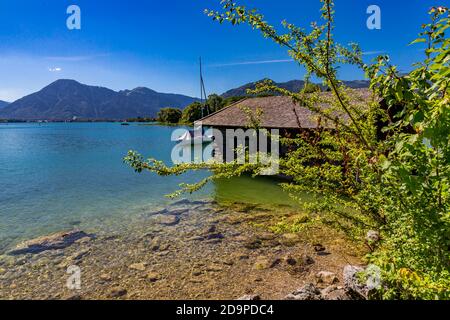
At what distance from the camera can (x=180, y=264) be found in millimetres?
7836

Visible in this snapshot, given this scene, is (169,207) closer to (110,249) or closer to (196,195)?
(196,195)

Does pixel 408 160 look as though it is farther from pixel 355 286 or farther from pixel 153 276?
pixel 153 276

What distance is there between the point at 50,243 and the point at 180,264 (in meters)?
4.64

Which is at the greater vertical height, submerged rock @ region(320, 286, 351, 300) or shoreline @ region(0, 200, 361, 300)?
submerged rock @ region(320, 286, 351, 300)

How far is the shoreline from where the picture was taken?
6.68 metres

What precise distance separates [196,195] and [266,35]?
12.2 metres

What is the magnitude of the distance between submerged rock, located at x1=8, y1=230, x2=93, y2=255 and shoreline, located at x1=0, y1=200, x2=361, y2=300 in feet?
0.89

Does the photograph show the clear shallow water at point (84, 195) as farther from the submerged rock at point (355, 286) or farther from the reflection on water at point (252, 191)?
the submerged rock at point (355, 286)

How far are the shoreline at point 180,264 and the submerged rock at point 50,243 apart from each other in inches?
10.6

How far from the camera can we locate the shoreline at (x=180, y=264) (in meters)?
6.68

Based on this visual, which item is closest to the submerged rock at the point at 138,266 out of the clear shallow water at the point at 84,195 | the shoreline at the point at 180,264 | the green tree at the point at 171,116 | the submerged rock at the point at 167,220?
the shoreline at the point at 180,264

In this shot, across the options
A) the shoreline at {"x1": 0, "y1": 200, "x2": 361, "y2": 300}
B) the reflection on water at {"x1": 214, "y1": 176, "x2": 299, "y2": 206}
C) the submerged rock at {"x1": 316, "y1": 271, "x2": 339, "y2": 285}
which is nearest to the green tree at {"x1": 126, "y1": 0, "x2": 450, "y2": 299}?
the submerged rock at {"x1": 316, "y1": 271, "x2": 339, "y2": 285}

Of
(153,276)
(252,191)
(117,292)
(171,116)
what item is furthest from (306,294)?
(171,116)

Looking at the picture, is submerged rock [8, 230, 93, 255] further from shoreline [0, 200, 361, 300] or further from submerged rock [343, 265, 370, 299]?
submerged rock [343, 265, 370, 299]
